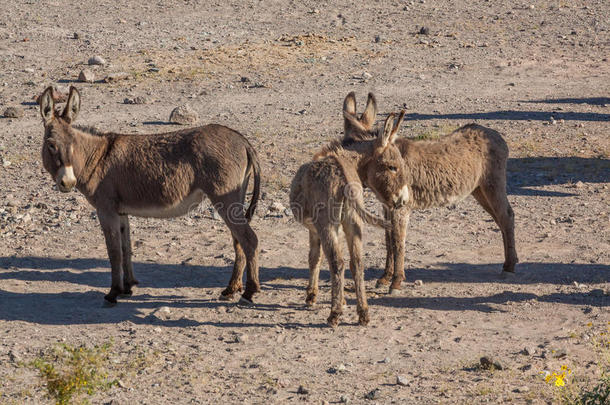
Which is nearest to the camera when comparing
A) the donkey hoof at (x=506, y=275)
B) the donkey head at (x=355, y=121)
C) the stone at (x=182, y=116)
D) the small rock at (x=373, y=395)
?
the small rock at (x=373, y=395)

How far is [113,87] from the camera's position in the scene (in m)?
17.7

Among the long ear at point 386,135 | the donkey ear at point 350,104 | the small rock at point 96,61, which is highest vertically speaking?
the small rock at point 96,61

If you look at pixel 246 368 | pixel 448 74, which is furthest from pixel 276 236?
pixel 448 74

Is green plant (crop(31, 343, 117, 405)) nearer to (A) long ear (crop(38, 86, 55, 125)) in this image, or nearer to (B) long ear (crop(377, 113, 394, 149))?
(A) long ear (crop(38, 86, 55, 125))

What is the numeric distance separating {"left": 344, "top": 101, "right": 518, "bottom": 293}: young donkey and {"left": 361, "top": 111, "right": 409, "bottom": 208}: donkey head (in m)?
0.40

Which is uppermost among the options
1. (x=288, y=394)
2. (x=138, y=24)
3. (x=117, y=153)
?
(x=138, y=24)

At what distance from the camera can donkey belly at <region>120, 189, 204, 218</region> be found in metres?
8.30

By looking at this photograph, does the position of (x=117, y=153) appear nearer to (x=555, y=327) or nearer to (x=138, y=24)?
(x=555, y=327)

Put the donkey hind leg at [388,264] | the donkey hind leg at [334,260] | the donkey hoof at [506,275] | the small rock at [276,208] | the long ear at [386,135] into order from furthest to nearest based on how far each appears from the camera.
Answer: the small rock at [276,208], the donkey hoof at [506,275], the donkey hind leg at [388,264], the long ear at [386,135], the donkey hind leg at [334,260]

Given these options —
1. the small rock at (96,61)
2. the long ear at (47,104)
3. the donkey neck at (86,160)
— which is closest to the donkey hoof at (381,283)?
the donkey neck at (86,160)

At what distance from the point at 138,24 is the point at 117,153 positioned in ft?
47.3

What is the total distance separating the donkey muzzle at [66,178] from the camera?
812cm

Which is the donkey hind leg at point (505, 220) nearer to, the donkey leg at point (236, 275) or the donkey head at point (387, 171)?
the donkey head at point (387, 171)

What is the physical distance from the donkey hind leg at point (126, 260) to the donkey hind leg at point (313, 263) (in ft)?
6.34
